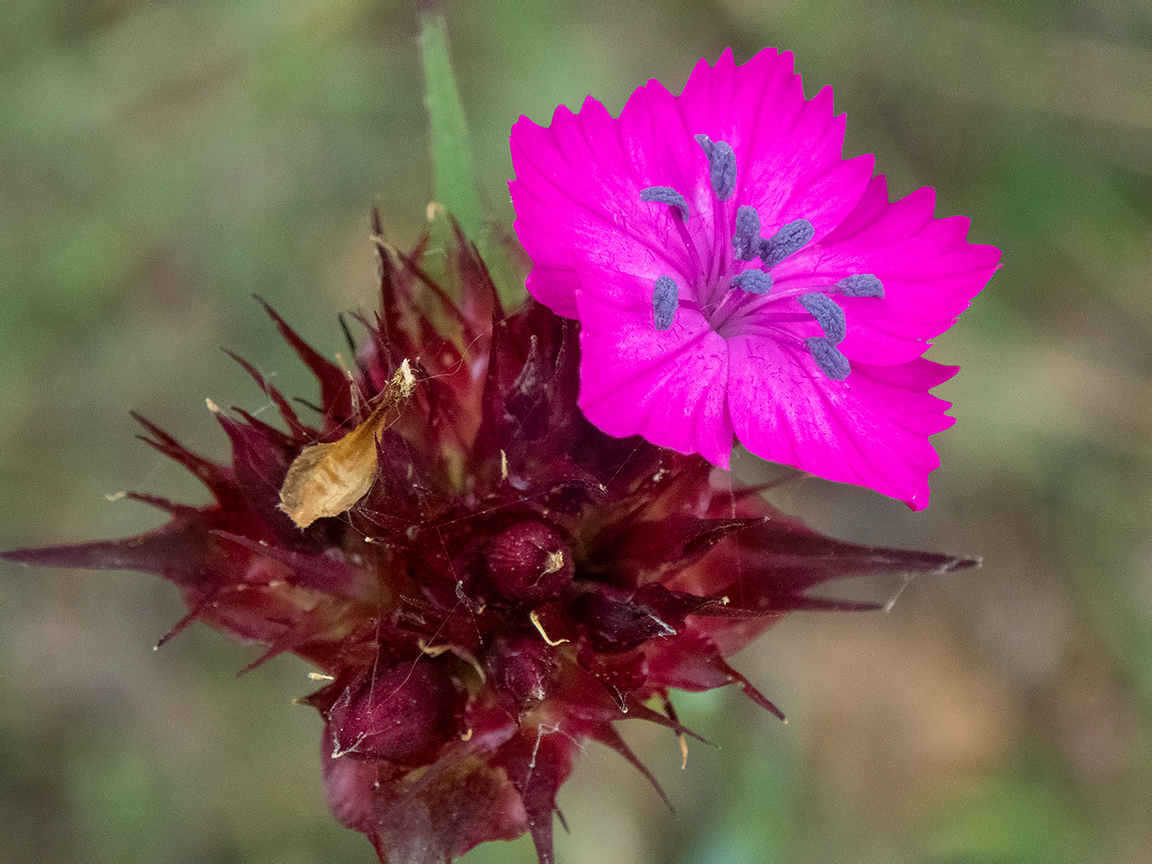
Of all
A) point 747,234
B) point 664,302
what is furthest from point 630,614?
point 747,234

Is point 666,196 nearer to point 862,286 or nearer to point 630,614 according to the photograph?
point 862,286

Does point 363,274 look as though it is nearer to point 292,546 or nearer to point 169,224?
point 169,224

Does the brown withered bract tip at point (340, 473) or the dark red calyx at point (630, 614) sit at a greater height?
the brown withered bract tip at point (340, 473)

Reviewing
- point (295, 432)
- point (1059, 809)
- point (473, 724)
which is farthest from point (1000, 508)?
point (295, 432)

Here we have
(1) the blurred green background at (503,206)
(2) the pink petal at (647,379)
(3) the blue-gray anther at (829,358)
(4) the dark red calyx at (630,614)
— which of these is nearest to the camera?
(2) the pink petal at (647,379)

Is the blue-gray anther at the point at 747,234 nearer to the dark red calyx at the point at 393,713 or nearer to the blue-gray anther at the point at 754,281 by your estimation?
the blue-gray anther at the point at 754,281

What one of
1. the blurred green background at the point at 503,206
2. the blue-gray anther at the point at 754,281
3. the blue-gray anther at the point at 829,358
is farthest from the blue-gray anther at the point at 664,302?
the blurred green background at the point at 503,206

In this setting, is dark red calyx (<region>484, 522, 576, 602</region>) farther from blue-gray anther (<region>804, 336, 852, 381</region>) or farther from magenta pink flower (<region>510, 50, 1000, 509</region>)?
blue-gray anther (<region>804, 336, 852, 381</region>)
